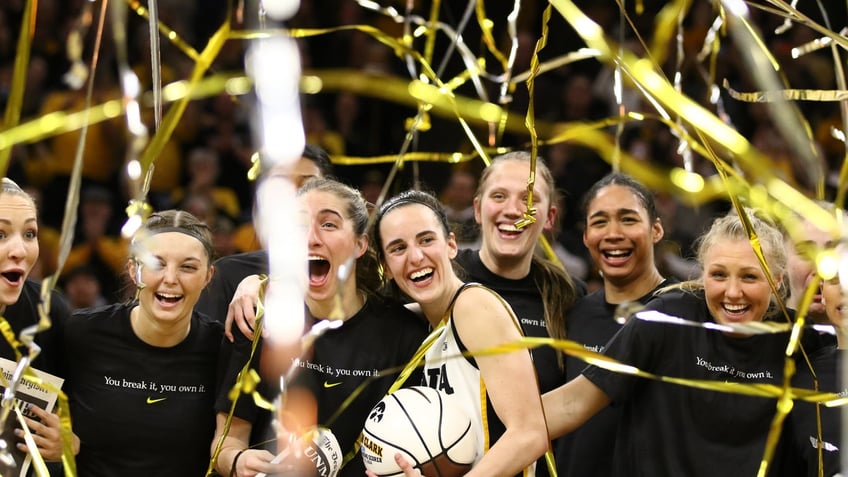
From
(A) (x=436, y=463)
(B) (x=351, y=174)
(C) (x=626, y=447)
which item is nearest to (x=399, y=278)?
(A) (x=436, y=463)

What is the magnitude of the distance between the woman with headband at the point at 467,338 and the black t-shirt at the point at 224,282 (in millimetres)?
664

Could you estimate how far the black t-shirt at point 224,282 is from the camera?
3.17m

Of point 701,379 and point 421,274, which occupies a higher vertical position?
point 421,274

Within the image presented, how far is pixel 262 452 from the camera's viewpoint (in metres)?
2.46

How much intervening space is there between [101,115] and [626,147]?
4.20 meters

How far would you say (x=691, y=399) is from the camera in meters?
2.58

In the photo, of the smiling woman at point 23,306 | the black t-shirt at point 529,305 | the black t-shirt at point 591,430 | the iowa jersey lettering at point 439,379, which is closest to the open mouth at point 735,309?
the black t-shirt at point 591,430

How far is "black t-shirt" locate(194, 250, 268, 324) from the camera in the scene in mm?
3166

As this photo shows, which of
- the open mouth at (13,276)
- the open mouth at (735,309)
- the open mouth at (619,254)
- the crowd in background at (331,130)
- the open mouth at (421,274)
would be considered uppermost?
the crowd in background at (331,130)

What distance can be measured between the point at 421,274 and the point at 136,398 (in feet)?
2.66

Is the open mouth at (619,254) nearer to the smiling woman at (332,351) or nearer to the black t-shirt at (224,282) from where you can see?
the smiling woman at (332,351)

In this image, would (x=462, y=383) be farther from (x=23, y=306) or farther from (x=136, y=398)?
(x=23, y=306)

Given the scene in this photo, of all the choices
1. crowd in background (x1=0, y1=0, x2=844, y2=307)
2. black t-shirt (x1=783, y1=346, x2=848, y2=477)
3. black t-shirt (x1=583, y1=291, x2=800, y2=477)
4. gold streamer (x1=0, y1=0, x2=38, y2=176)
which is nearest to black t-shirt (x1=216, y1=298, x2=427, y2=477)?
black t-shirt (x1=583, y1=291, x2=800, y2=477)

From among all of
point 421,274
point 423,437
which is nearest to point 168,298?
point 421,274
